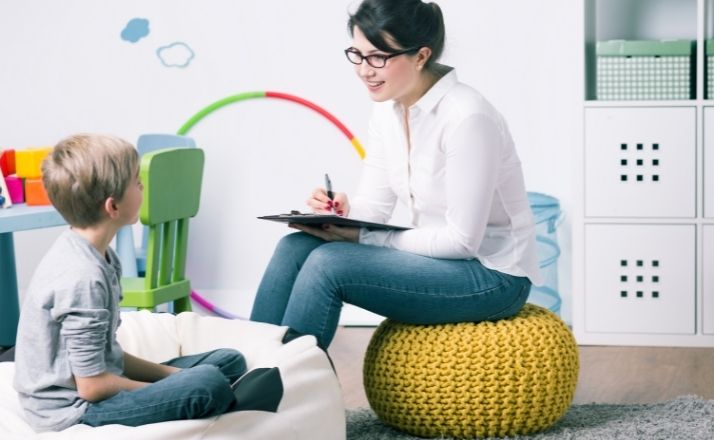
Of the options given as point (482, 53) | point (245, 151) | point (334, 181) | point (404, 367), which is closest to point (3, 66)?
point (245, 151)

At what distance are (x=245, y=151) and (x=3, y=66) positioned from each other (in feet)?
3.14

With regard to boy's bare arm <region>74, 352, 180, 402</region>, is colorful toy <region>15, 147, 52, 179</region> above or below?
above

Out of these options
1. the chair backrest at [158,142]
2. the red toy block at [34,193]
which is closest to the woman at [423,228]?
the red toy block at [34,193]

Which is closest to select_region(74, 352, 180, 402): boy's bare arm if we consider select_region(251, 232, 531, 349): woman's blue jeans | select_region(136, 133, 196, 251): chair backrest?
select_region(251, 232, 531, 349): woman's blue jeans

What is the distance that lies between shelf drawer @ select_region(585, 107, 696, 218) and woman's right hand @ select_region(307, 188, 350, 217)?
123 cm

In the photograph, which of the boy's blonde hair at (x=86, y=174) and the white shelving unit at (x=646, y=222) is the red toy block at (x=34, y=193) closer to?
the boy's blonde hair at (x=86, y=174)

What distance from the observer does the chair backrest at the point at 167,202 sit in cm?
298

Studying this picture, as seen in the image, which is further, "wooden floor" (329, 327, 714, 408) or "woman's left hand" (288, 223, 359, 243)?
"wooden floor" (329, 327, 714, 408)

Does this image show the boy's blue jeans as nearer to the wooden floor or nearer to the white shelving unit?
the wooden floor

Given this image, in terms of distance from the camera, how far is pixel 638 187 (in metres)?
3.60

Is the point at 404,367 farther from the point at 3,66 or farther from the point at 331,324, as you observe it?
the point at 3,66

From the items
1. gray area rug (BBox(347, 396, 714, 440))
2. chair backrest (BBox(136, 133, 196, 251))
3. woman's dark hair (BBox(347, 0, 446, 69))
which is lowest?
gray area rug (BBox(347, 396, 714, 440))

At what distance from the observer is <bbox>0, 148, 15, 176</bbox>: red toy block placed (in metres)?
3.13

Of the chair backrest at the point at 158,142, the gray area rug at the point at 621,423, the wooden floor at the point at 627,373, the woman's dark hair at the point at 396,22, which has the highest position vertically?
the woman's dark hair at the point at 396,22
